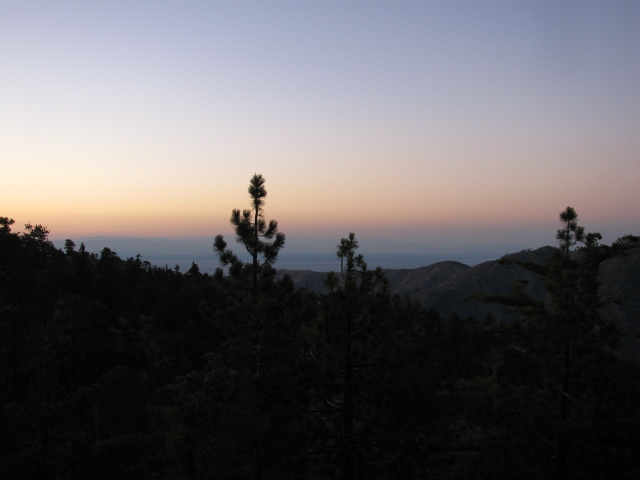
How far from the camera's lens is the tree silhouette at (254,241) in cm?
1311

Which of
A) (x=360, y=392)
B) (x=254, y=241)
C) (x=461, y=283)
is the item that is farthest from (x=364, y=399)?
(x=461, y=283)

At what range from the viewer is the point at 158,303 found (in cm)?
4169

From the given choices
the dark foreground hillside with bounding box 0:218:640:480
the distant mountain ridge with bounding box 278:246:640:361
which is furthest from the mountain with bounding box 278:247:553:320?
the dark foreground hillside with bounding box 0:218:640:480

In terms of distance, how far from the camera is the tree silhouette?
Result: 13.1 m

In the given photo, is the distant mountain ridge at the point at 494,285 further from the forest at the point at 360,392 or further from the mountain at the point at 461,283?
the forest at the point at 360,392

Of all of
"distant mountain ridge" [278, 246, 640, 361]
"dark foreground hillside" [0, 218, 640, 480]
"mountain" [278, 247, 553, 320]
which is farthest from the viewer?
"mountain" [278, 247, 553, 320]

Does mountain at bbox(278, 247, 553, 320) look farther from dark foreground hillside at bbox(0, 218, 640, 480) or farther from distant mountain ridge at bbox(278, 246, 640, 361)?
dark foreground hillside at bbox(0, 218, 640, 480)

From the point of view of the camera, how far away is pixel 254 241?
44.2 ft

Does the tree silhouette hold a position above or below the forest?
above

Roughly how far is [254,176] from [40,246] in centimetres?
5428

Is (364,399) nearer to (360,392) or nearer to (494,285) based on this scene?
(360,392)

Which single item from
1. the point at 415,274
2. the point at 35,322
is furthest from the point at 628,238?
the point at 415,274

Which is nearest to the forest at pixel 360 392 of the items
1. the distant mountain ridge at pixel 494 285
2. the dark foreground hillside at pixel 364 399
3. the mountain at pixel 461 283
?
the dark foreground hillside at pixel 364 399

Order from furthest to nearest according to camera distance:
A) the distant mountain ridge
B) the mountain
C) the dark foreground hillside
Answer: the mountain
the distant mountain ridge
the dark foreground hillside
